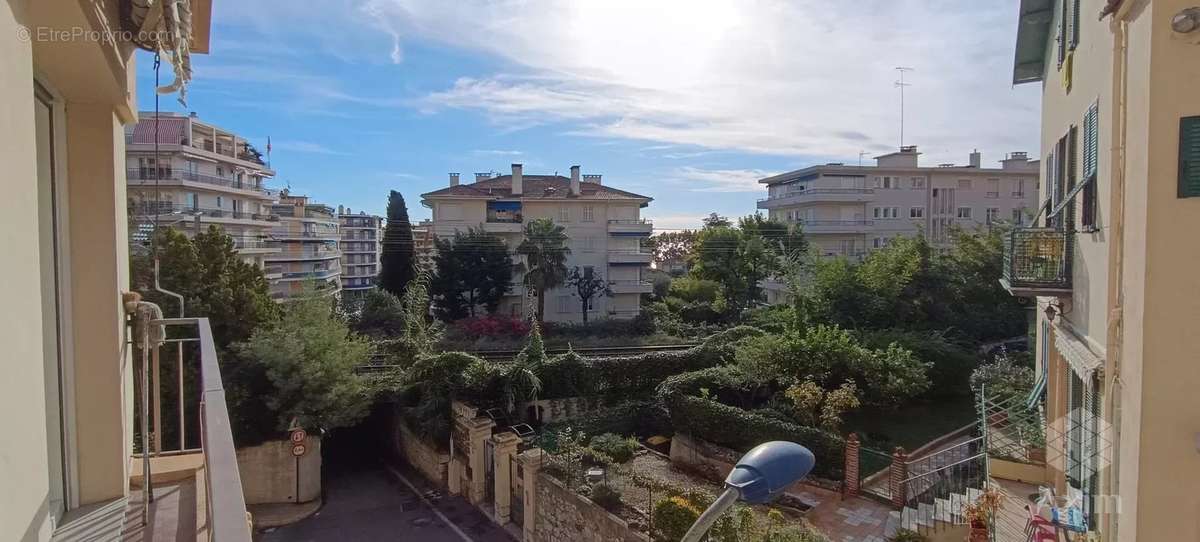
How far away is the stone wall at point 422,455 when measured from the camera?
17.1 meters

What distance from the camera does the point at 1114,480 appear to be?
5.01m

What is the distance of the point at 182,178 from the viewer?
35.7 meters

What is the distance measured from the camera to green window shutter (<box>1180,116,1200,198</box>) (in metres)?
4.11

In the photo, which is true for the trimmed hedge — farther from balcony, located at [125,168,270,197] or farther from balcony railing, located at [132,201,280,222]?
balcony, located at [125,168,270,197]

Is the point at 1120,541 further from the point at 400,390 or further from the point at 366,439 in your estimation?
the point at 366,439

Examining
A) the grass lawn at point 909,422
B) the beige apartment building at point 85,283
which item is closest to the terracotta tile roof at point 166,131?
the grass lawn at point 909,422

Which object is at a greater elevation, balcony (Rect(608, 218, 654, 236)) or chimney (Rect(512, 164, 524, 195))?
chimney (Rect(512, 164, 524, 195))

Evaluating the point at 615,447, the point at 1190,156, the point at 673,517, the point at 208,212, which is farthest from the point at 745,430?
the point at 208,212

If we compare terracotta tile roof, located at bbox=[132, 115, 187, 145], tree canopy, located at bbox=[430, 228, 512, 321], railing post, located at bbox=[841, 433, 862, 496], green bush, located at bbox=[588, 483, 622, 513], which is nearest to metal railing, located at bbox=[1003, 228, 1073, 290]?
railing post, located at bbox=[841, 433, 862, 496]

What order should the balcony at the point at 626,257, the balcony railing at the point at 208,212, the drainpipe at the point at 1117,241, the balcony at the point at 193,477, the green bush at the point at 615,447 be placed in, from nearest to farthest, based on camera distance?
the balcony at the point at 193,477, the drainpipe at the point at 1117,241, the green bush at the point at 615,447, the balcony railing at the point at 208,212, the balcony at the point at 626,257

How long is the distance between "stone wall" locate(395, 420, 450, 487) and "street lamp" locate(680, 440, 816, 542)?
15.5m

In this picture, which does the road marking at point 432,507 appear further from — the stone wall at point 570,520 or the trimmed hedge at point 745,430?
the trimmed hedge at point 745,430

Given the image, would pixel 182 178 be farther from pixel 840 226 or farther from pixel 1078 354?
pixel 1078 354

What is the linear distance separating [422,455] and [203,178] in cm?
2907
